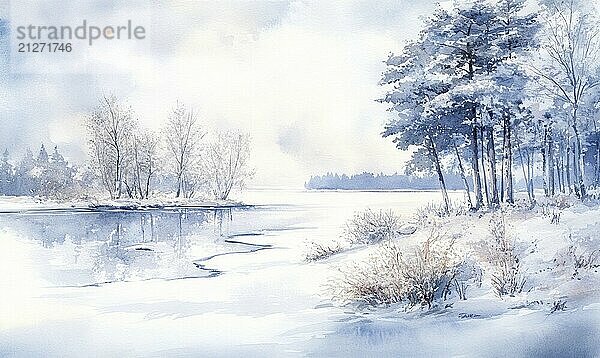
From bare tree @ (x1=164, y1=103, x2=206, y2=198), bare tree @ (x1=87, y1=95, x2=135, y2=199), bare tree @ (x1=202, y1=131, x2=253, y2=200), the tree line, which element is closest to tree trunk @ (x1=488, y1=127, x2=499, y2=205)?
the tree line

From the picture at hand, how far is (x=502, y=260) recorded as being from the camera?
11.0 ft

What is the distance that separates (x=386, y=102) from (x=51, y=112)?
162 cm

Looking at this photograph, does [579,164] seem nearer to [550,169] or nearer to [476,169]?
[550,169]

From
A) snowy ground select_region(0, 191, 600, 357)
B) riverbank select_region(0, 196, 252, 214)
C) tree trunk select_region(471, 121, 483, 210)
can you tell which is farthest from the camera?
tree trunk select_region(471, 121, 483, 210)

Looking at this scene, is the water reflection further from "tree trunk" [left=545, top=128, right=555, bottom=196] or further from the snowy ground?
"tree trunk" [left=545, top=128, right=555, bottom=196]

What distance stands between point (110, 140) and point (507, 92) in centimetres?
195

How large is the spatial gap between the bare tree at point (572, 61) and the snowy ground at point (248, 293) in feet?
1.43

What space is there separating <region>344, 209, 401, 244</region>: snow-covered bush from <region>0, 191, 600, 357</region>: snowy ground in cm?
5

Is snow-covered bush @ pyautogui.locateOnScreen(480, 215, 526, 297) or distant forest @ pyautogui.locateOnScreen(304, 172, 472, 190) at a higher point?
distant forest @ pyautogui.locateOnScreen(304, 172, 472, 190)

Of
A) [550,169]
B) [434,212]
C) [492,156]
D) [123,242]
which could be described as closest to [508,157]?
[492,156]

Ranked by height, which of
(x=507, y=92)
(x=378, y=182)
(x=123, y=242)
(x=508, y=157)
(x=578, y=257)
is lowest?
(x=578, y=257)

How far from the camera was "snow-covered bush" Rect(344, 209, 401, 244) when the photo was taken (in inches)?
133

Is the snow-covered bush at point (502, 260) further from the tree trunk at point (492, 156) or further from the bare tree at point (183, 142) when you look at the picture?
the bare tree at point (183, 142)

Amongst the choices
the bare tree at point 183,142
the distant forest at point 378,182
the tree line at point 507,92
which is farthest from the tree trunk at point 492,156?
the bare tree at point 183,142
